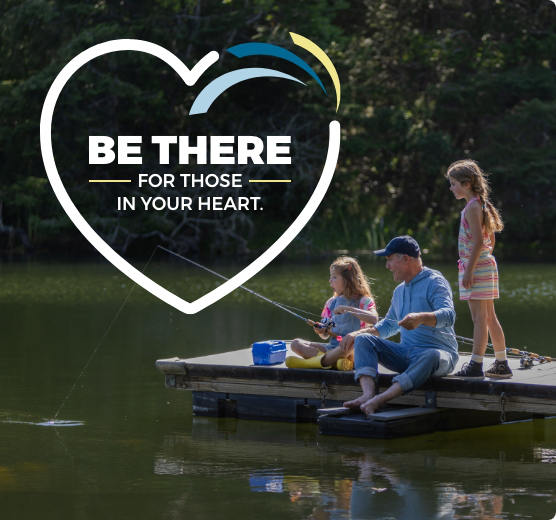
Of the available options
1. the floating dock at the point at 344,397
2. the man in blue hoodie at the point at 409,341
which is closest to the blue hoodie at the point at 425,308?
the man in blue hoodie at the point at 409,341

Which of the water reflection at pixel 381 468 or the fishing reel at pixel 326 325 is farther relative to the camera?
the fishing reel at pixel 326 325

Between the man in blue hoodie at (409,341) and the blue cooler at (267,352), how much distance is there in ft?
2.58

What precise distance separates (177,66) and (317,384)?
7.72 metres

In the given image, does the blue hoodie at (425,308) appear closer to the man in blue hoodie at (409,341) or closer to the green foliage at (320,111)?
the man in blue hoodie at (409,341)

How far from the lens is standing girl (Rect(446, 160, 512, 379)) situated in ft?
21.8

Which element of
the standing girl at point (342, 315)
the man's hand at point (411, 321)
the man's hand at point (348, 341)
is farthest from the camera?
the standing girl at point (342, 315)

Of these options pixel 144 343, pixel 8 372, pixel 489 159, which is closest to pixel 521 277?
pixel 489 159

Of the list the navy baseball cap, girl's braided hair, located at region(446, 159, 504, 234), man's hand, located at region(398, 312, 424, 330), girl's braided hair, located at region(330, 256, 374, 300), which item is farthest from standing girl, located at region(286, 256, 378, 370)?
girl's braided hair, located at region(446, 159, 504, 234)

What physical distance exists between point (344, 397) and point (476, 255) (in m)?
1.26

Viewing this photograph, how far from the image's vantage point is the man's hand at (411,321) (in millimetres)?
6371

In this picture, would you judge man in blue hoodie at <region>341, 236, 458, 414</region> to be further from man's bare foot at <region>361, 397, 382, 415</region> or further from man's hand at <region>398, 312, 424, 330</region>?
man's hand at <region>398, 312, 424, 330</region>

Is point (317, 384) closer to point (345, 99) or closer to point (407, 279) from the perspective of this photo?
point (407, 279)

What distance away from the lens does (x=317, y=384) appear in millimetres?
7117

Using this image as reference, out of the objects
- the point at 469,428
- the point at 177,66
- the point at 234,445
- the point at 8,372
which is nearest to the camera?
the point at 234,445
